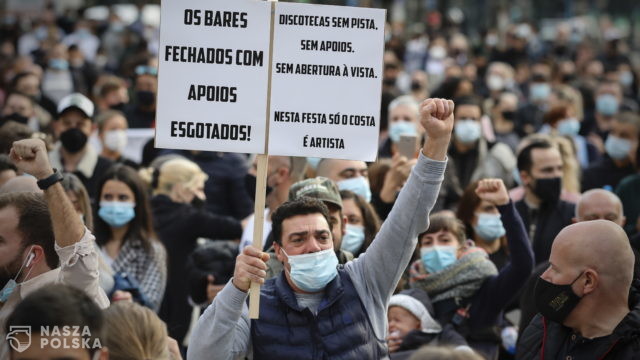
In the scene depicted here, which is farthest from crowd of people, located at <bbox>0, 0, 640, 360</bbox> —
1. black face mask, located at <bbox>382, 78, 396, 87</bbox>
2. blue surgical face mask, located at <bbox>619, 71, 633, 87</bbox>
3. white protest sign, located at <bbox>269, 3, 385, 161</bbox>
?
blue surgical face mask, located at <bbox>619, 71, 633, 87</bbox>

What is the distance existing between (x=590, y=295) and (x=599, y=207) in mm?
2375

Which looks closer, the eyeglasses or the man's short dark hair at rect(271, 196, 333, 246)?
the man's short dark hair at rect(271, 196, 333, 246)

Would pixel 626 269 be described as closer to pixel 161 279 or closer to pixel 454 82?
pixel 161 279

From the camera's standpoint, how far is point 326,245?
517 cm

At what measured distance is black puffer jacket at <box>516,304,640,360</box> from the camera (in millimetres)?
4570

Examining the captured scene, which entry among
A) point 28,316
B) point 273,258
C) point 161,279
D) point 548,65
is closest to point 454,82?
point 548,65

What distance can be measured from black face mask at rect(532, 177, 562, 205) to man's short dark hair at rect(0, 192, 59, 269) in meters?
4.34

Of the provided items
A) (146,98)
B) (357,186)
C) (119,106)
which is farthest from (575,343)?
(119,106)

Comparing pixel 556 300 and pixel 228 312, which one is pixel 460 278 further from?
pixel 228 312

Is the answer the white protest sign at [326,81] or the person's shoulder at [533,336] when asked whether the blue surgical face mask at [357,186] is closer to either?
the white protest sign at [326,81]

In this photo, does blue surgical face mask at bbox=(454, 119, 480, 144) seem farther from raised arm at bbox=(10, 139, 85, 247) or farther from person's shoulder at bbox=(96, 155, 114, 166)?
raised arm at bbox=(10, 139, 85, 247)

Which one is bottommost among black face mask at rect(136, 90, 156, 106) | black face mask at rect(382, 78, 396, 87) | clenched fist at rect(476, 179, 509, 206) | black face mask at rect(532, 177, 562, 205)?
clenched fist at rect(476, 179, 509, 206)

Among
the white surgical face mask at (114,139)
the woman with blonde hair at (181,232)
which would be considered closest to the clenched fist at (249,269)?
the woman with blonde hair at (181,232)

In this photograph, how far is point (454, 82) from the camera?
13828 mm
